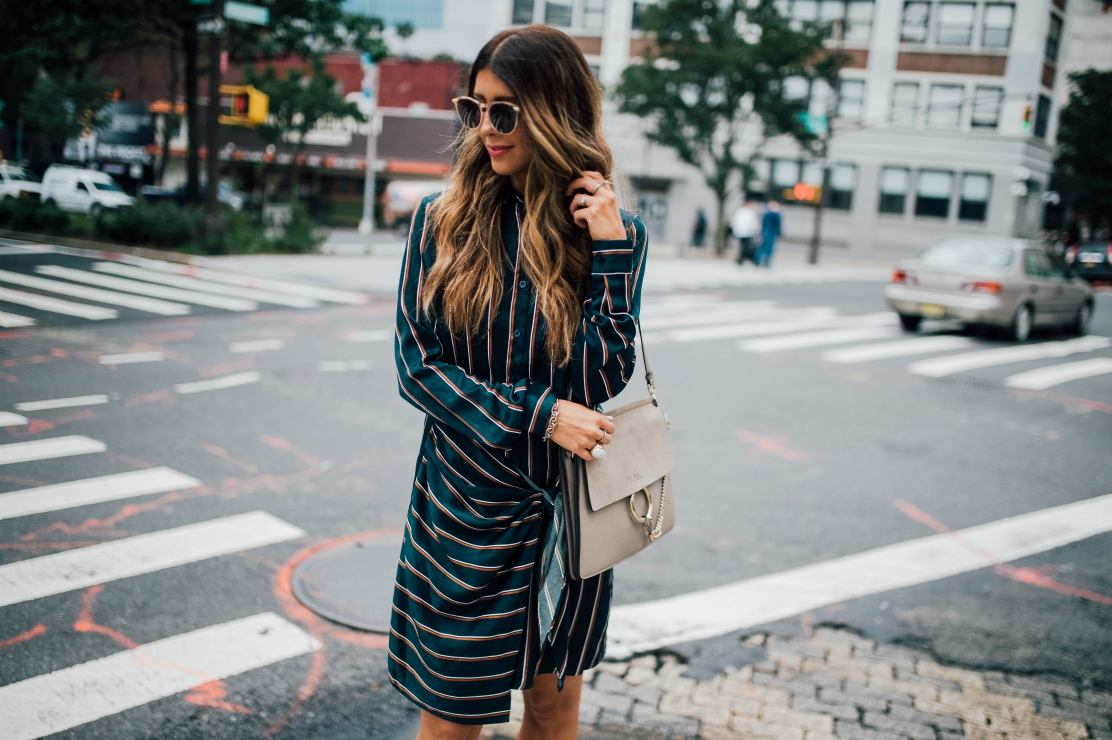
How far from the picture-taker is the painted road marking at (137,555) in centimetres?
394

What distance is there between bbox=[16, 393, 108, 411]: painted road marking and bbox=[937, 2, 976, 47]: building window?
4235 centimetres

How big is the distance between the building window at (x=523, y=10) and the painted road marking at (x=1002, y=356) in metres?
33.6

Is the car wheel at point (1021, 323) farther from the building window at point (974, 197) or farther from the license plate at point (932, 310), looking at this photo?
the building window at point (974, 197)

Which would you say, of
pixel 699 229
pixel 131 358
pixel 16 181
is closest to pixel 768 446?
pixel 131 358

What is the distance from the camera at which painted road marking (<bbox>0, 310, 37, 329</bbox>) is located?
9.90 meters

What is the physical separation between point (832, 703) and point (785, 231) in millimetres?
42702

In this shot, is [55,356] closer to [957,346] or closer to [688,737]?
[688,737]

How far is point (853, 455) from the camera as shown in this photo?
7.29 meters

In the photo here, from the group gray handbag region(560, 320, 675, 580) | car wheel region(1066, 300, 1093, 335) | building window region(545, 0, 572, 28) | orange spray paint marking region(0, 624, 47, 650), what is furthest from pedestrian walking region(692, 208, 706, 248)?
gray handbag region(560, 320, 675, 580)

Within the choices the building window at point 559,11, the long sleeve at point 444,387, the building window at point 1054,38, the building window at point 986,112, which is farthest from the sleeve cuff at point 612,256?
the building window at point 1054,38

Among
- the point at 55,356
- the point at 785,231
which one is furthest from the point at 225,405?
the point at 785,231

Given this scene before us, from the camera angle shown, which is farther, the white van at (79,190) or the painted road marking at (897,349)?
the white van at (79,190)

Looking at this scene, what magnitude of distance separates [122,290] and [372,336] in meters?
4.63

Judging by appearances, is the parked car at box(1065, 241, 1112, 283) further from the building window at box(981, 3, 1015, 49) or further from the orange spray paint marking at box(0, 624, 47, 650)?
the orange spray paint marking at box(0, 624, 47, 650)
